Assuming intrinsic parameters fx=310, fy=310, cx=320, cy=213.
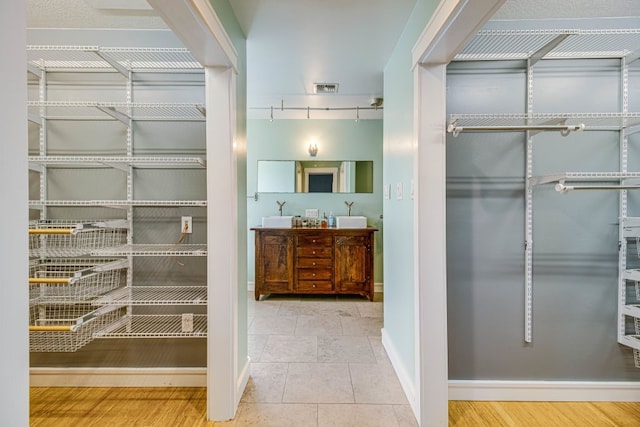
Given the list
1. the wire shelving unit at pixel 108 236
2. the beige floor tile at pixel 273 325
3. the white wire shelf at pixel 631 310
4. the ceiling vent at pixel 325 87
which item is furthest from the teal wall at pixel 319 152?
the white wire shelf at pixel 631 310

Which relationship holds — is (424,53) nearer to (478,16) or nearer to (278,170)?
(478,16)

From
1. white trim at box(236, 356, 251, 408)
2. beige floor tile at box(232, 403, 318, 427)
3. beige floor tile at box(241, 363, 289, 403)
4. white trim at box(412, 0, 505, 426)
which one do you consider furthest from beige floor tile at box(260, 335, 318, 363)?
white trim at box(412, 0, 505, 426)

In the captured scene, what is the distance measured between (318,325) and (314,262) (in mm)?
932

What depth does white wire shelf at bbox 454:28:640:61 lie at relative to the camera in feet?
5.39

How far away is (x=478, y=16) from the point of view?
125cm

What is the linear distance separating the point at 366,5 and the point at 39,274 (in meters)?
2.49

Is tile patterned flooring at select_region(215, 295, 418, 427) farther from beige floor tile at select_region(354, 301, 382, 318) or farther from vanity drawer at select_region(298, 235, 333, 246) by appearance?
vanity drawer at select_region(298, 235, 333, 246)

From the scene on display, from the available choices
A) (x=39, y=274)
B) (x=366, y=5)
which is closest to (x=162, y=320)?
(x=39, y=274)

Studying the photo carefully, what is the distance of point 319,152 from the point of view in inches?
171

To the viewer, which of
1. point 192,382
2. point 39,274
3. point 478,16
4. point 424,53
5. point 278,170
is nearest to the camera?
point 478,16

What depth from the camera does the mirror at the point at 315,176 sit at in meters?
4.36

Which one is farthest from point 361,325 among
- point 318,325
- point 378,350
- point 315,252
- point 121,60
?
point 121,60

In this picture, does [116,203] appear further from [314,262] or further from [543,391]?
[543,391]

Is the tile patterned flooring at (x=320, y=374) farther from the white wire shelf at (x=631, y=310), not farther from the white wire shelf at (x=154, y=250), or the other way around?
the white wire shelf at (x=631, y=310)
